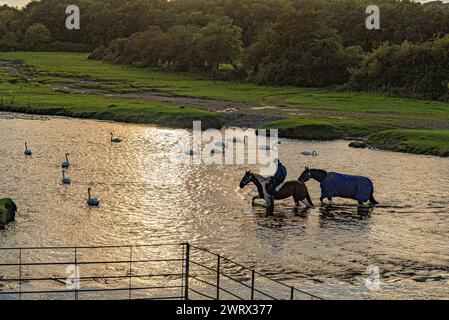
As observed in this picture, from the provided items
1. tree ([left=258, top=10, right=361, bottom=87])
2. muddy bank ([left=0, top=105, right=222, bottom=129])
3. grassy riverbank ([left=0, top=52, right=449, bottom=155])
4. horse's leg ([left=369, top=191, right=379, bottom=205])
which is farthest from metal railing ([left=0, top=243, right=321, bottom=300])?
tree ([left=258, top=10, right=361, bottom=87])

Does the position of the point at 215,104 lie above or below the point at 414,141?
above

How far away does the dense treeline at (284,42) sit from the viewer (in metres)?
110

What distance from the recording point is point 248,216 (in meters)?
39.9

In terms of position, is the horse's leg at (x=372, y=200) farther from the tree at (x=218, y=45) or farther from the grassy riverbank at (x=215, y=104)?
the tree at (x=218, y=45)

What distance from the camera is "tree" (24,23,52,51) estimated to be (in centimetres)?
18788

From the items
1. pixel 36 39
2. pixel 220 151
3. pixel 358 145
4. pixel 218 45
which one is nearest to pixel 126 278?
pixel 220 151

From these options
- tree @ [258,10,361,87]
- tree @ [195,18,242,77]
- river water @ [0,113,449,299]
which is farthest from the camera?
tree @ [195,18,242,77]

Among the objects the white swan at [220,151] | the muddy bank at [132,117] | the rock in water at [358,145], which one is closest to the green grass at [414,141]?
the rock in water at [358,145]

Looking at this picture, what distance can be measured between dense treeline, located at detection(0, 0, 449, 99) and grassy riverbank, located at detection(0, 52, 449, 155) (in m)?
5.03

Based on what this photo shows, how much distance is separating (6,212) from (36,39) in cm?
15959

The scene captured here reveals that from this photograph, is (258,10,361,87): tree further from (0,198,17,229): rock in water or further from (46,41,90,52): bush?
(0,198,17,229): rock in water

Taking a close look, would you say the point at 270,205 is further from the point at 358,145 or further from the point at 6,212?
the point at 358,145
